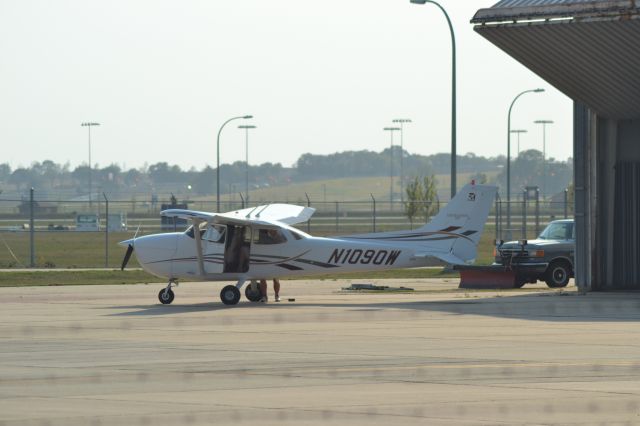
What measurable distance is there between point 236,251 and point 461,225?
4.71 m

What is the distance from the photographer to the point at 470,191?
27141 mm

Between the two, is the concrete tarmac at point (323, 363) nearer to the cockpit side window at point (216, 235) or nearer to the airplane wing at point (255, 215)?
the cockpit side window at point (216, 235)

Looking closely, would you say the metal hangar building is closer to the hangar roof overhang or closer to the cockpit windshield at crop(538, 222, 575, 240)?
the hangar roof overhang

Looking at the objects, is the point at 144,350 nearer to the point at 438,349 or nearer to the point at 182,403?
the point at 438,349

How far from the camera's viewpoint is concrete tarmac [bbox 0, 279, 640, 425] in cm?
1152

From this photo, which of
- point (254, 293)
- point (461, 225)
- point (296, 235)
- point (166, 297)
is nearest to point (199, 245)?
point (166, 297)

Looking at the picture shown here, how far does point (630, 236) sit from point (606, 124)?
2718 millimetres

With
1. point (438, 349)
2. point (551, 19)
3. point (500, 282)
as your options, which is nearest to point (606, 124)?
point (500, 282)

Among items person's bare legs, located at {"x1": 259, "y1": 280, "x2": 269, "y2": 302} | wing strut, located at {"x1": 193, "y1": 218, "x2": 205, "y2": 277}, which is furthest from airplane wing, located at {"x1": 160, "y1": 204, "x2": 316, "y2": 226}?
person's bare legs, located at {"x1": 259, "y1": 280, "x2": 269, "y2": 302}

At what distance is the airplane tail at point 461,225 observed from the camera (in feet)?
86.9

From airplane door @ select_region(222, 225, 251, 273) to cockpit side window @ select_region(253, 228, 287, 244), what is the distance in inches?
8.1

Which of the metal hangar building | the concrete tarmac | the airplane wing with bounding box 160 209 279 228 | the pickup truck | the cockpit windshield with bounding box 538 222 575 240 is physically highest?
the metal hangar building

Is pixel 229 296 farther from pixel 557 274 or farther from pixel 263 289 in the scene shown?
pixel 557 274

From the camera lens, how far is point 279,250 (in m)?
26.3
